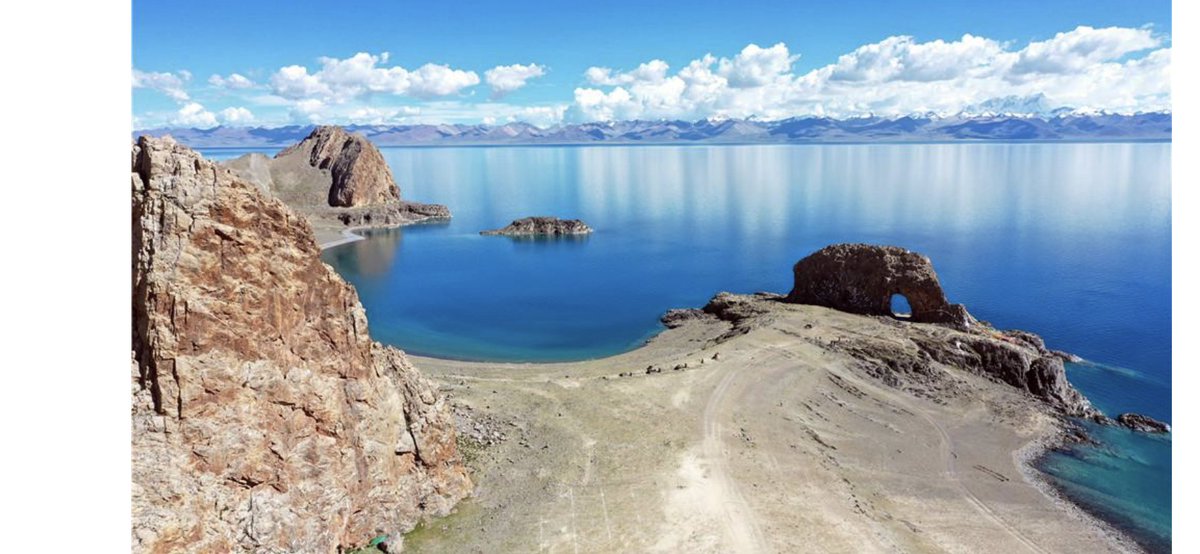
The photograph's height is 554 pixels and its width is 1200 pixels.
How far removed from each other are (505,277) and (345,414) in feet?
261

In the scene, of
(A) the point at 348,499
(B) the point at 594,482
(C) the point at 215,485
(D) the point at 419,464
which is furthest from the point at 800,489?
(C) the point at 215,485

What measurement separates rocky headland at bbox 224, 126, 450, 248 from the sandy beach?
113801mm

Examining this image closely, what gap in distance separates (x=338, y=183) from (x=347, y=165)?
5.34m

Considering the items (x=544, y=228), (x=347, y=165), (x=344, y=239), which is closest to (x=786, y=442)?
(x=544, y=228)

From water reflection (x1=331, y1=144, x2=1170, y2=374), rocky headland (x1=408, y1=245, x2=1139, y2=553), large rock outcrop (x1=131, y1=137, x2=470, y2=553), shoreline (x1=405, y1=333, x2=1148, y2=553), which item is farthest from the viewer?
water reflection (x1=331, y1=144, x2=1170, y2=374)

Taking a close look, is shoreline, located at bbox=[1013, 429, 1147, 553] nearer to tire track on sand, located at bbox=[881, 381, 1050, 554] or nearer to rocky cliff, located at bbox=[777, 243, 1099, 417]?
tire track on sand, located at bbox=[881, 381, 1050, 554]

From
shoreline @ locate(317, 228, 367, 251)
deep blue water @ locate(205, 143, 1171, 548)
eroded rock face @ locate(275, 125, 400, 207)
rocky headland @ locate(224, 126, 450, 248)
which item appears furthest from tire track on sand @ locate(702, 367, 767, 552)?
eroded rock face @ locate(275, 125, 400, 207)

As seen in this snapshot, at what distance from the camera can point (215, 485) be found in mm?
22156

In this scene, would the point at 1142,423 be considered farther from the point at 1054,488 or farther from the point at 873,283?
the point at 873,283

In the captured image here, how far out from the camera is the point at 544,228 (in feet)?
479

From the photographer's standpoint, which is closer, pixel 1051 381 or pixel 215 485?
pixel 215 485

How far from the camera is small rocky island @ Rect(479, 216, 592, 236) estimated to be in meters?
145

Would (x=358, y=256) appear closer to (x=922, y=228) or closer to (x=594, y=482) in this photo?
(x=594, y=482)

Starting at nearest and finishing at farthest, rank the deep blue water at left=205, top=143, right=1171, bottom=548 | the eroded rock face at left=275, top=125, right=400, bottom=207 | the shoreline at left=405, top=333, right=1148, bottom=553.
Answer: the shoreline at left=405, top=333, right=1148, bottom=553 < the deep blue water at left=205, top=143, right=1171, bottom=548 < the eroded rock face at left=275, top=125, right=400, bottom=207
